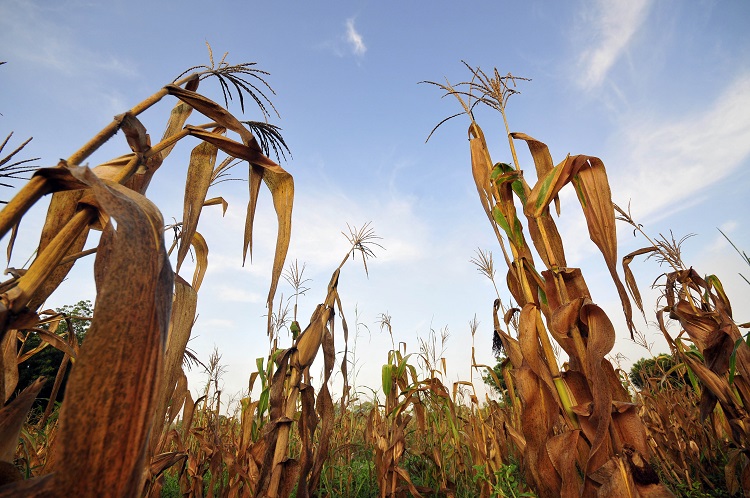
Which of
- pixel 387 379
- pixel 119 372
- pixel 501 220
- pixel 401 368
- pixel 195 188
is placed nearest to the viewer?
pixel 119 372

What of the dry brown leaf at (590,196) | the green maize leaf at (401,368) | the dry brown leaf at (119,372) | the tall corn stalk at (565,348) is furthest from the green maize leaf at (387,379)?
the dry brown leaf at (119,372)

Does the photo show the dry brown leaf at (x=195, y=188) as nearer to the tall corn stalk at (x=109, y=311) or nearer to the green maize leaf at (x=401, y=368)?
the tall corn stalk at (x=109, y=311)

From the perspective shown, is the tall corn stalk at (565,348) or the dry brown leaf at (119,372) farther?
the tall corn stalk at (565,348)

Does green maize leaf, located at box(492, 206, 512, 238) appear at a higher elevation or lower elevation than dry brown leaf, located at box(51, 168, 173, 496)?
higher

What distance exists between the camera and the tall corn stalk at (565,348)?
1.25 m

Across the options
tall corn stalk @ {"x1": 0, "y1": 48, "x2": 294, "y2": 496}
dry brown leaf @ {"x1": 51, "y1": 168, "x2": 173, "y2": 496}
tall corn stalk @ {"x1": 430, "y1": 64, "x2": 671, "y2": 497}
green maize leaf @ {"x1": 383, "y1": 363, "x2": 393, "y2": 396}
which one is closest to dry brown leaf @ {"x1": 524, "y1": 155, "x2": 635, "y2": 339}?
A: tall corn stalk @ {"x1": 430, "y1": 64, "x2": 671, "y2": 497}

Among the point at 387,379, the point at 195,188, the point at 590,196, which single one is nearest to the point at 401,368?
the point at 387,379

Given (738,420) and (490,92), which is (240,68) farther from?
(738,420)

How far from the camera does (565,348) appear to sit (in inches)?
57.0

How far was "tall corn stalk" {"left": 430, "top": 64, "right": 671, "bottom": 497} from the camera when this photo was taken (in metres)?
1.25

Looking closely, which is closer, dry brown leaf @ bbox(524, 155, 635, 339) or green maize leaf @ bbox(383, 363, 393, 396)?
dry brown leaf @ bbox(524, 155, 635, 339)

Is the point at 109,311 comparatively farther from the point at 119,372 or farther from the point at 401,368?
the point at 401,368

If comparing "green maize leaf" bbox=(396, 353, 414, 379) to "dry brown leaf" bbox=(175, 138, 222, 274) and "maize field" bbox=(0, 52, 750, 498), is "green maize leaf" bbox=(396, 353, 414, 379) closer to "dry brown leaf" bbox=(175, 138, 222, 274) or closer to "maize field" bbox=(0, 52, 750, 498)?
"maize field" bbox=(0, 52, 750, 498)

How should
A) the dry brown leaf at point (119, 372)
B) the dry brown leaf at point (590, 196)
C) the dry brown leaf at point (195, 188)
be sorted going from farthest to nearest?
the dry brown leaf at point (590, 196) → the dry brown leaf at point (195, 188) → the dry brown leaf at point (119, 372)
